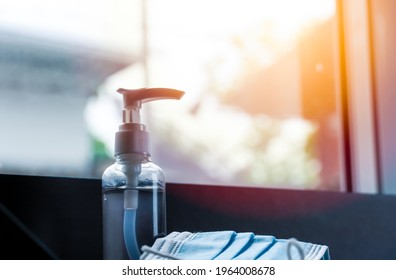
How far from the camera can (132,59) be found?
0.80 metres

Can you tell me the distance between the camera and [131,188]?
1.54ft

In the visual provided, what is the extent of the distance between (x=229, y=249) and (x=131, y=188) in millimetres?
91

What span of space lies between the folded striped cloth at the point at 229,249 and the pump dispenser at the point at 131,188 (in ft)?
0.07

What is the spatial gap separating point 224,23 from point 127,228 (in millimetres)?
477

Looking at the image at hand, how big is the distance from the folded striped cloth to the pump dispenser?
0.02 metres

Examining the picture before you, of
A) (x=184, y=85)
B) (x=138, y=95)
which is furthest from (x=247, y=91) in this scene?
(x=138, y=95)

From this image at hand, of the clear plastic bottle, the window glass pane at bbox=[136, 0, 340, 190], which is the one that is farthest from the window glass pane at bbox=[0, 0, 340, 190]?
the clear plastic bottle

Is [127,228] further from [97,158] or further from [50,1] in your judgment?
[50,1]

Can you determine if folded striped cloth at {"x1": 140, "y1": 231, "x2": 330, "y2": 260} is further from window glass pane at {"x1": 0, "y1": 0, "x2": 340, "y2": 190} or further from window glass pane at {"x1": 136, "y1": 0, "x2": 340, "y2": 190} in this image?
window glass pane at {"x1": 136, "y1": 0, "x2": 340, "y2": 190}

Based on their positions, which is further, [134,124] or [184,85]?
[184,85]

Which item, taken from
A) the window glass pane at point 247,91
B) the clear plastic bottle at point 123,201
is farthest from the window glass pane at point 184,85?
the clear plastic bottle at point 123,201

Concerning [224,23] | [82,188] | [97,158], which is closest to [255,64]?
[224,23]

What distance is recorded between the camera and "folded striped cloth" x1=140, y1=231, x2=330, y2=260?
43 centimetres

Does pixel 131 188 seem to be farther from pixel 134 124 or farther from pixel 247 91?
pixel 247 91
